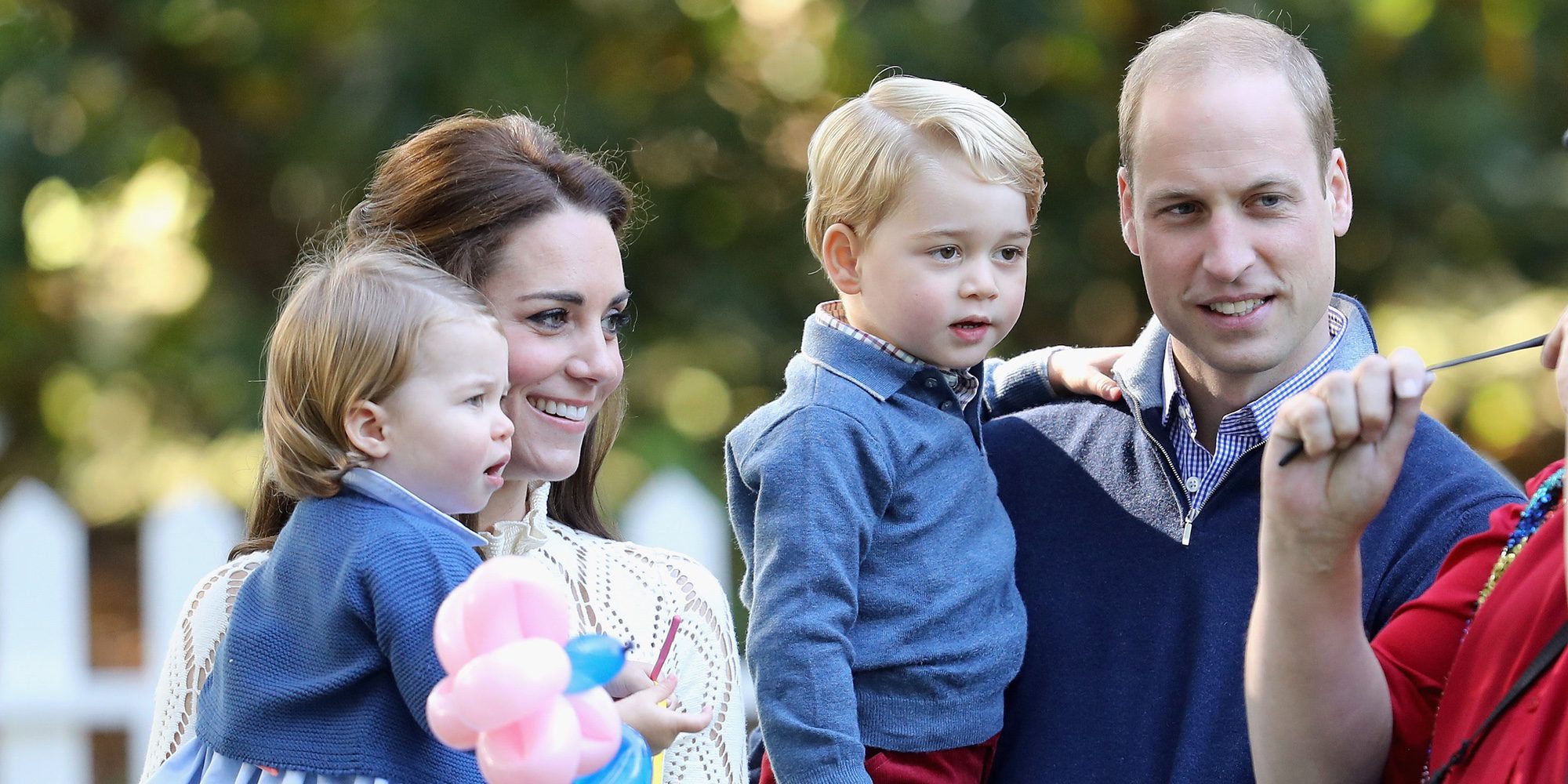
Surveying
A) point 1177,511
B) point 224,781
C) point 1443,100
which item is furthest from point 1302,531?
point 1443,100

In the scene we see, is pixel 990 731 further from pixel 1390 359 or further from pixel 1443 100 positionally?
pixel 1443 100

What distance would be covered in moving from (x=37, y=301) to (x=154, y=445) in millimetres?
653

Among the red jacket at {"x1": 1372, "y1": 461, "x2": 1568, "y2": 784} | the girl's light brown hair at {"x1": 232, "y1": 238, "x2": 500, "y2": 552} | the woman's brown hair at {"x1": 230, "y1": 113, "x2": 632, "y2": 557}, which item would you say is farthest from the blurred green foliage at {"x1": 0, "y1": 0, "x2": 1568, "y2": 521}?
the red jacket at {"x1": 1372, "y1": 461, "x2": 1568, "y2": 784}

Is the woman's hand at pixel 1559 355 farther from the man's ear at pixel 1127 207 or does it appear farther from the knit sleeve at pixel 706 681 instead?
the knit sleeve at pixel 706 681

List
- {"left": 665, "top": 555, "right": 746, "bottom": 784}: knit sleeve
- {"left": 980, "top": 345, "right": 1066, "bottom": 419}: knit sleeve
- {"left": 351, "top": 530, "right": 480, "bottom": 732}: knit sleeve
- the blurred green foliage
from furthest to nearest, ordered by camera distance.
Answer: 1. the blurred green foliage
2. {"left": 980, "top": 345, "right": 1066, "bottom": 419}: knit sleeve
3. {"left": 665, "top": 555, "right": 746, "bottom": 784}: knit sleeve
4. {"left": 351, "top": 530, "right": 480, "bottom": 732}: knit sleeve

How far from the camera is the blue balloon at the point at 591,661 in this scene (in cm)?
166

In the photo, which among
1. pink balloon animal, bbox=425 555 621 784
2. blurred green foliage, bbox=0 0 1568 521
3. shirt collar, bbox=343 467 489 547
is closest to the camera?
pink balloon animal, bbox=425 555 621 784

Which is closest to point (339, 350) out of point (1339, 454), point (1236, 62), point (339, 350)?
point (339, 350)

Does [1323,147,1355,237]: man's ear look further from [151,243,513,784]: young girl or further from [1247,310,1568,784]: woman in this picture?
[151,243,513,784]: young girl

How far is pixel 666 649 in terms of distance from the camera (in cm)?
220

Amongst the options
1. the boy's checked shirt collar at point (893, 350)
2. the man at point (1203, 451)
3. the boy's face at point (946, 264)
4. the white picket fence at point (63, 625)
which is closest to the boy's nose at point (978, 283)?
the boy's face at point (946, 264)

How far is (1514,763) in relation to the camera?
1.65 meters

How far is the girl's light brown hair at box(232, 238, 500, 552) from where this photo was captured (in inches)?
74.7

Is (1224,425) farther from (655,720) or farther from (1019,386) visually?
(655,720)
